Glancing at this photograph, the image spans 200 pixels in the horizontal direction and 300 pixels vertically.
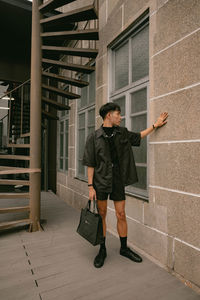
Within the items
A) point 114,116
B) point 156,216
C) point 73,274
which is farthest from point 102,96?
point 73,274

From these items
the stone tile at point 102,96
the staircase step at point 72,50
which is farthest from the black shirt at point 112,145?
the staircase step at point 72,50

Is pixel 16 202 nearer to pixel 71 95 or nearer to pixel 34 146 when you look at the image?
pixel 34 146

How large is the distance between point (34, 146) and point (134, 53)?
1846 millimetres

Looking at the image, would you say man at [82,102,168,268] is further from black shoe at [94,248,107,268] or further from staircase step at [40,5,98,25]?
staircase step at [40,5,98,25]

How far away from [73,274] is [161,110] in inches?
65.0

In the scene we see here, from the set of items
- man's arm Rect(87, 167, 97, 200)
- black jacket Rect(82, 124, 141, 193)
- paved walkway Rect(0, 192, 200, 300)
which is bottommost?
paved walkway Rect(0, 192, 200, 300)

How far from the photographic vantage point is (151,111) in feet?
6.80

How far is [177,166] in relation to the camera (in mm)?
1747

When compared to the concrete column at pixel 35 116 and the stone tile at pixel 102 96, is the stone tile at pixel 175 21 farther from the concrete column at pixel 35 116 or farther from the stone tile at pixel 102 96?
the concrete column at pixel 35 116

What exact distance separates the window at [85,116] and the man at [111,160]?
1.65 metres

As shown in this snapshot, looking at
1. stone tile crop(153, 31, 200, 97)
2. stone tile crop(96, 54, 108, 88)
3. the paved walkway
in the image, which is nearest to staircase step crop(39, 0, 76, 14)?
stone tile crop(96, 54, 108, 88)

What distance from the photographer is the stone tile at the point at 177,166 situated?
5.19ft

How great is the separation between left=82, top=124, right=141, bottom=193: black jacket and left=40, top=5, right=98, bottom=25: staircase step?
1.95 metres

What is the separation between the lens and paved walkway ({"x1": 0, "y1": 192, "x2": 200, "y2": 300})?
1.50 m
